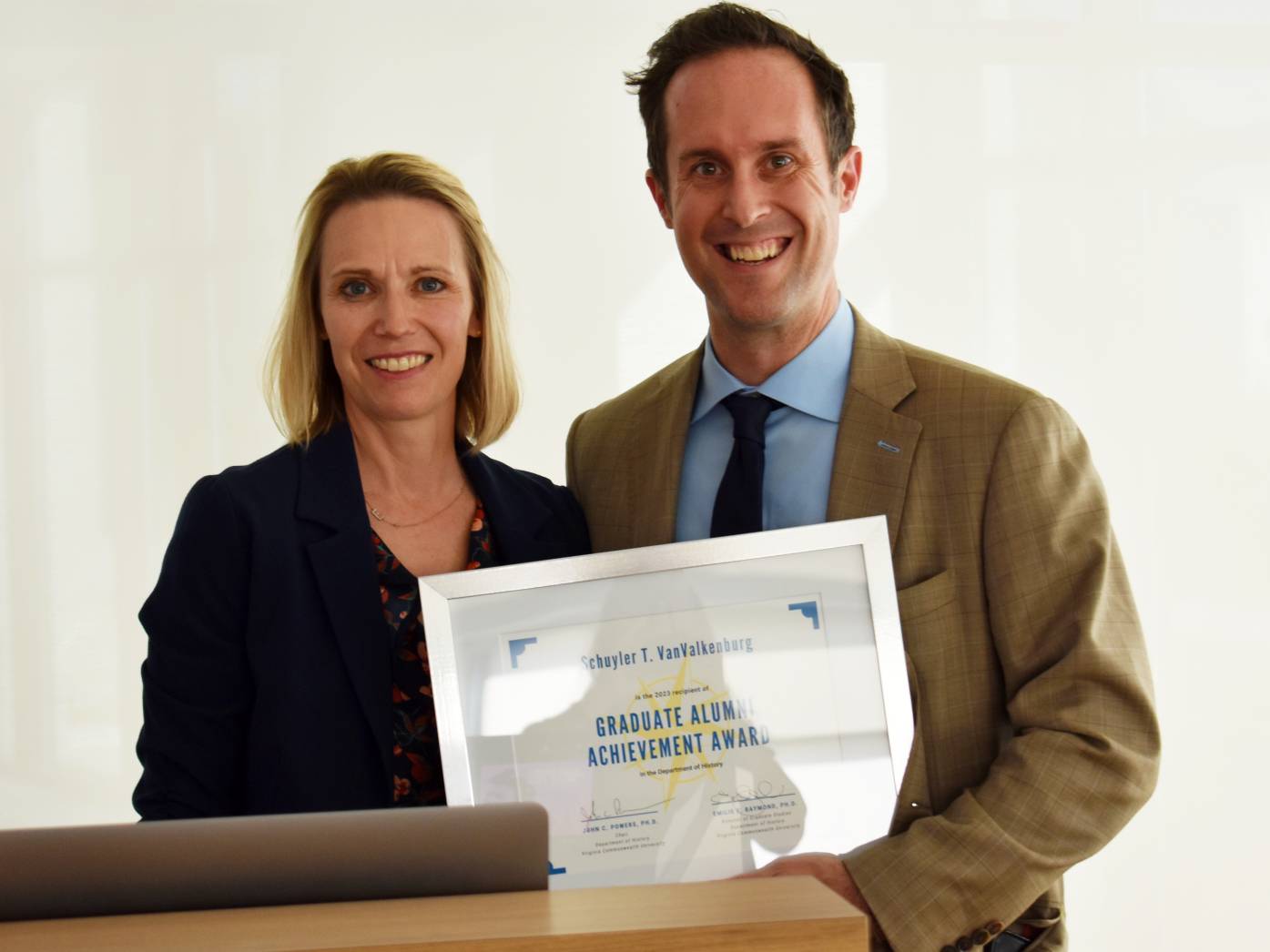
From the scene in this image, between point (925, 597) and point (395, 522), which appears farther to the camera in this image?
point (395, 522)

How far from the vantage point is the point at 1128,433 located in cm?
445

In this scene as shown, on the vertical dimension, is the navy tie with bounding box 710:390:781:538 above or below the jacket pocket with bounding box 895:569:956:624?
above

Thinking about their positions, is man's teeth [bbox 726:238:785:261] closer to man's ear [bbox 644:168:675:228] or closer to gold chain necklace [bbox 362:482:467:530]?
man's ear [bbox 644:168:675:228]

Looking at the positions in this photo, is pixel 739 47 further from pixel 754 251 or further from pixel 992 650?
pixel 992 650

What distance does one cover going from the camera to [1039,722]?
7.06ft

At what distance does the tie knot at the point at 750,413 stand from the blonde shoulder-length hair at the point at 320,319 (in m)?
0.46

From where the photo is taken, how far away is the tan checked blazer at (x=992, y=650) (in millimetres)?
2062

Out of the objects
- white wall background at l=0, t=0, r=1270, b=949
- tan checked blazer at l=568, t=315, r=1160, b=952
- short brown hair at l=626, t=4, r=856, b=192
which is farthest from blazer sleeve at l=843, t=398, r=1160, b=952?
white wall background at l=0, t=0, r=1270, b=949

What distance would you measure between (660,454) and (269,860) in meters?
1.56

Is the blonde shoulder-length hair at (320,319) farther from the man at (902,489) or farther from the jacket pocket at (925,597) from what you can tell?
the jacket pocket at (925,597)

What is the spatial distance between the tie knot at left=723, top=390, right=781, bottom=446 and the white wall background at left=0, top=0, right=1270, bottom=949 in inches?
78.3

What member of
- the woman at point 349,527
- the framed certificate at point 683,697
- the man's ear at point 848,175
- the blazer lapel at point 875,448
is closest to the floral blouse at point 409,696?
the woman at point 349,527

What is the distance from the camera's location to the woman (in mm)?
2189
